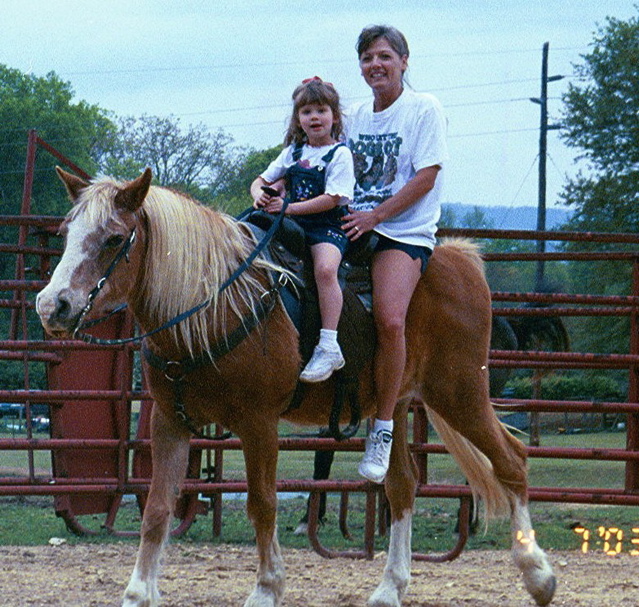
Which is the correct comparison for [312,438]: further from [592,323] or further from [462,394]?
[592,323]

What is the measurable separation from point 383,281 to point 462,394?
0.76m

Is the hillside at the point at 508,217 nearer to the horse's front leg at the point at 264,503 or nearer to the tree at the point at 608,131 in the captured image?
the tree at the point at 608,131

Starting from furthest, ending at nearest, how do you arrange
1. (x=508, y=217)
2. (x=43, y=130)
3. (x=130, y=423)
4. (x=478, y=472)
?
(x=508, y=217) < (x=43, y=130) < (x=130, y=423) < (x=478, y=472)

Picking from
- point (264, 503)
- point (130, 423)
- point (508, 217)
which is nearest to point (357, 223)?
point (264, 503)

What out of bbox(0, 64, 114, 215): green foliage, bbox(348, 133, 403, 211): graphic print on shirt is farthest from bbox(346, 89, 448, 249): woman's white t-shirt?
bbox(0, 64, 114, 215): green foliage

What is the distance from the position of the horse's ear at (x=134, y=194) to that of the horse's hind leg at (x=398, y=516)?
75.1 inches

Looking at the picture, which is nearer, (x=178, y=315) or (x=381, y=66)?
(x=178, y=315)

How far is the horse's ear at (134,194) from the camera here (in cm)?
385

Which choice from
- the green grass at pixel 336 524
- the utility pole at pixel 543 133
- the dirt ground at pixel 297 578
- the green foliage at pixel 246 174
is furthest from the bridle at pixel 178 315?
the green foliage at pixel 246 174

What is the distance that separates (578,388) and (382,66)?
23.9 metres

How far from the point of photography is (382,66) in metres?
4.76

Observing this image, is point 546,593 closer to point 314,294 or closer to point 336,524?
point 314,294

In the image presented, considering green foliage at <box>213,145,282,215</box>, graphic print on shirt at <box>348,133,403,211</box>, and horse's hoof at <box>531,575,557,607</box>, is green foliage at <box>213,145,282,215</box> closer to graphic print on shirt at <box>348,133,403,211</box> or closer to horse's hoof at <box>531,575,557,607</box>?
graphic print on shirt at <box>348,133,403,211</box>

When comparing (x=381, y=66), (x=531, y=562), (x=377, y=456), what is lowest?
(x=531, y=562)
